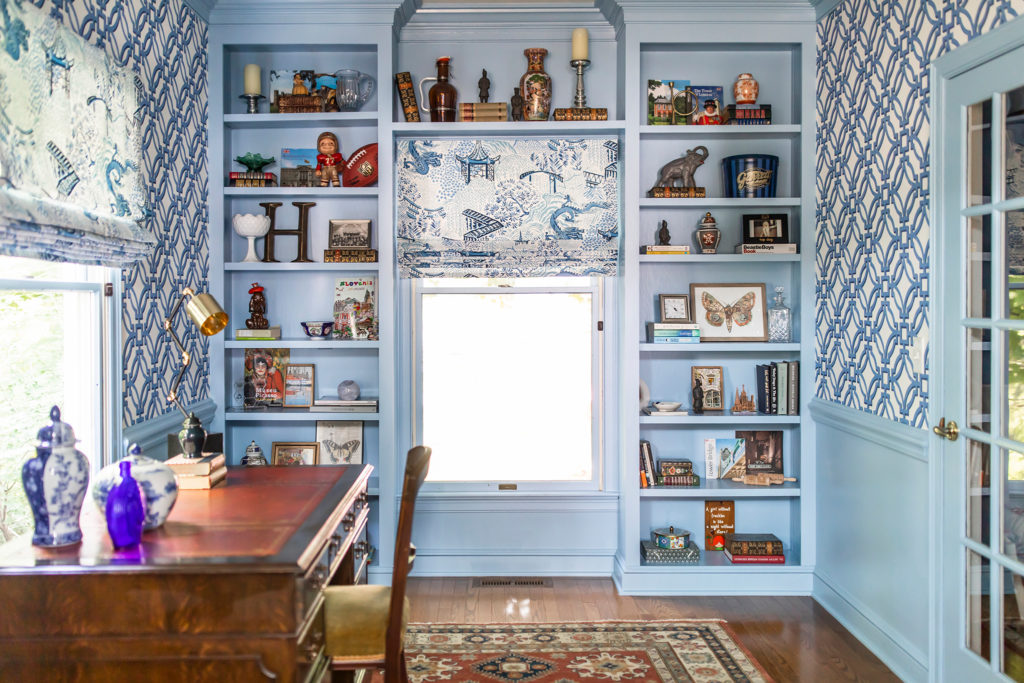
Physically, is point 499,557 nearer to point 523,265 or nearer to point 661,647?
point 661,647

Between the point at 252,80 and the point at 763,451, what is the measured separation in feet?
10.2

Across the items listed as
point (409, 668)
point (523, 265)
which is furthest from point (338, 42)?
point (409, 668)

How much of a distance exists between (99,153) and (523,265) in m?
2.02

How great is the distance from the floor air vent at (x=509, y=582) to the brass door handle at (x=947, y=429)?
2021mm

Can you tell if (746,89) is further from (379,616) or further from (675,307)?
(379,616)

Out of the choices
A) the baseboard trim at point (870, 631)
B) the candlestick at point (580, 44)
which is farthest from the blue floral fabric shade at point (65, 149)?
the baseboard trim at point (870, 631)

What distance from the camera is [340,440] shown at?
4.16 meters

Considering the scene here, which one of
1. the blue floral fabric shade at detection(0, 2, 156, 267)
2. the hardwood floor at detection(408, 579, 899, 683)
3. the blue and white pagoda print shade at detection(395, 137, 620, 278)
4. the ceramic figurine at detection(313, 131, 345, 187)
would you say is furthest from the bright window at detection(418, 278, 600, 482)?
the blue floral fabric shade at detection(0, 2, 156, 267)

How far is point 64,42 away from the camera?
2414 mm

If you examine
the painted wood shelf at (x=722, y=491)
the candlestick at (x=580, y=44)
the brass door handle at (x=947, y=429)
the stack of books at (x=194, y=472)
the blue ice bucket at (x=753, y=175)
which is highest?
the candlestick at (x=580, y=44)

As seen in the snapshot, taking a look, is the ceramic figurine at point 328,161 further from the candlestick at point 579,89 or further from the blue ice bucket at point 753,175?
the blue ice bucket at point 753,175

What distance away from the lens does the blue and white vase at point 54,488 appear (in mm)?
1819

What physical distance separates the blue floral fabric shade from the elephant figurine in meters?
2.34

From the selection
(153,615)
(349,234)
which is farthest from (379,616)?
(349,234)
